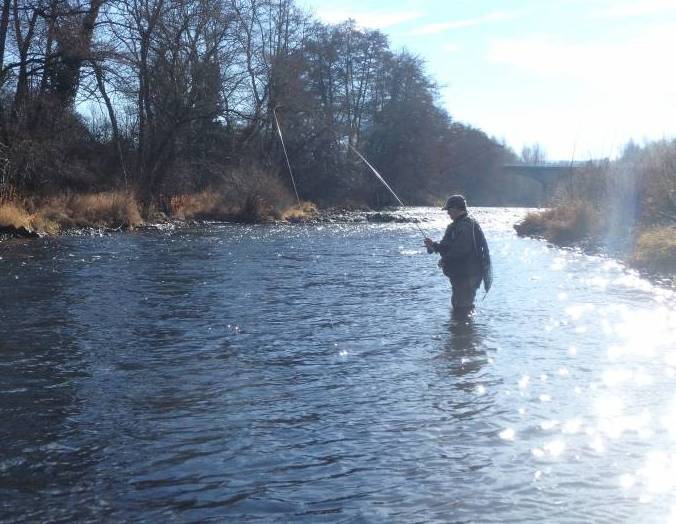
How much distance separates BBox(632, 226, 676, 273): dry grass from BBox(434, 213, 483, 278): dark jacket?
25.6ft

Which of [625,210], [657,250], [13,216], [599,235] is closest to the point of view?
[657,250]

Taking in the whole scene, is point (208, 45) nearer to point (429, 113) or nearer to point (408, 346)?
point (408, 346)

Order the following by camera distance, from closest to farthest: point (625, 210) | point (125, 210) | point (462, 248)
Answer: point (462, 248), point (625, 210), point (125, 210)

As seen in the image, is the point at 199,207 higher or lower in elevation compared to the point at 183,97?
lower

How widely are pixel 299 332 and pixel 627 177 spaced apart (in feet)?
57.0

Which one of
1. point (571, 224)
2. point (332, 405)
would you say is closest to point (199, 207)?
point (571, 224)

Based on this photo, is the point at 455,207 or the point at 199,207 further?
the point at 199,207

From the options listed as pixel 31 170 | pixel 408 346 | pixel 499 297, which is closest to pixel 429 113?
pixel 31 170

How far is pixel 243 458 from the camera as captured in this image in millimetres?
5543

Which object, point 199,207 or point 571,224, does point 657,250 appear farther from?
point 199,207

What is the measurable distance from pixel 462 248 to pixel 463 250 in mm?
30

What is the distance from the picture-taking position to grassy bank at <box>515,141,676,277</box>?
18656mm

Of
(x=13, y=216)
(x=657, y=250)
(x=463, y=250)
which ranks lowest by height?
(x=13, y=216)

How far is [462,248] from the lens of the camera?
1026cm
